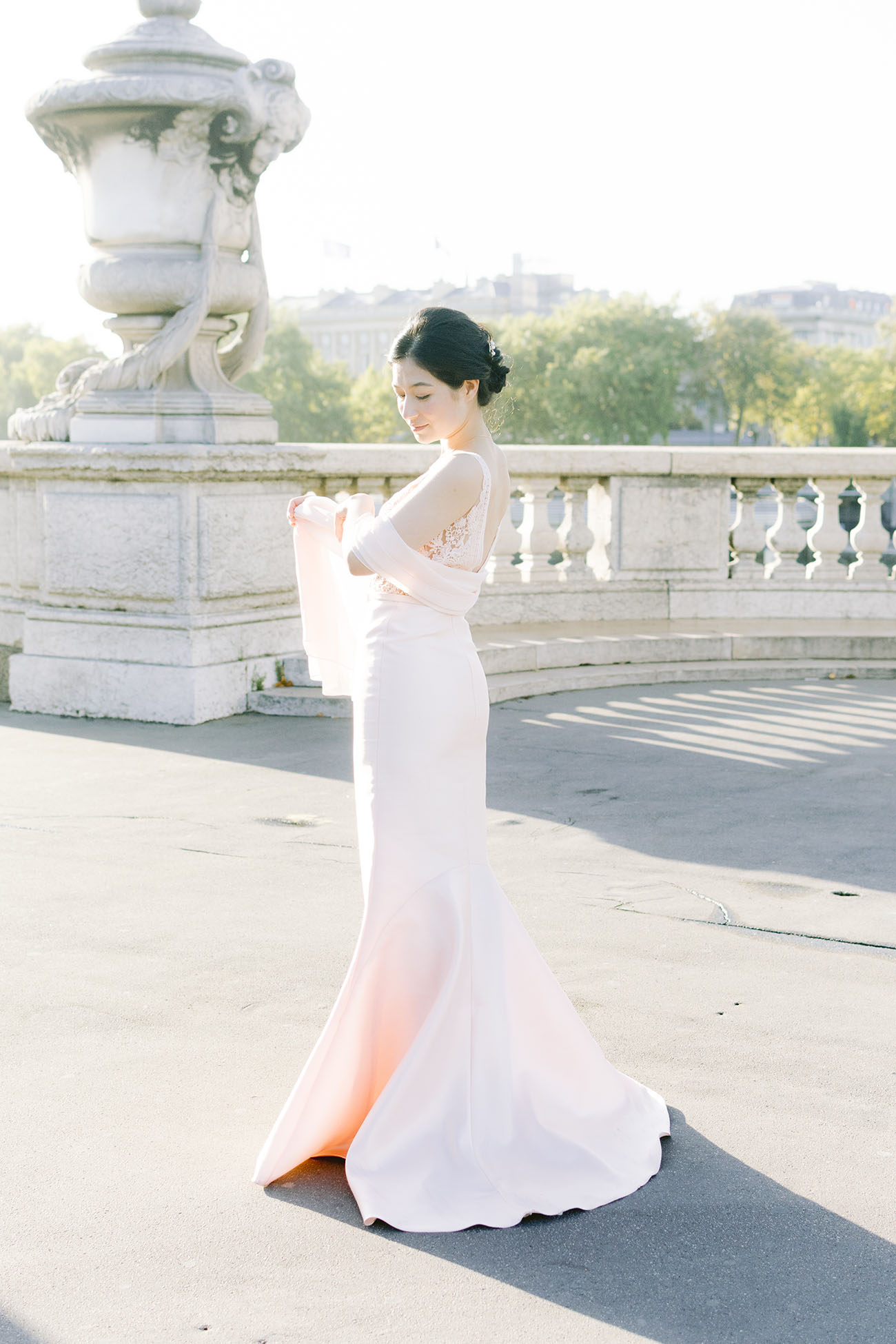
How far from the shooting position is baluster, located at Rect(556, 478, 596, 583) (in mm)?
10609

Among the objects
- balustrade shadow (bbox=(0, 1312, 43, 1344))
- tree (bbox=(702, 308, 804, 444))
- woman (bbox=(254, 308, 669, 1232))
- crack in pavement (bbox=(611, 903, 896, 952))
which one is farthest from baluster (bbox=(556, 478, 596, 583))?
tree (bbox=(702, 308, 804, 444))

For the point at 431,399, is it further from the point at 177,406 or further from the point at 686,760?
the point at 177,406

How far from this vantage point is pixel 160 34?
8328 mm

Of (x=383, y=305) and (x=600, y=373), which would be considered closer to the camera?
(x=600, y=373)

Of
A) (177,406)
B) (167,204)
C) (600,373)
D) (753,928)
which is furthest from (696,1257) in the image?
(600,373)

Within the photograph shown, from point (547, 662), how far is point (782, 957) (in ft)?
16.7

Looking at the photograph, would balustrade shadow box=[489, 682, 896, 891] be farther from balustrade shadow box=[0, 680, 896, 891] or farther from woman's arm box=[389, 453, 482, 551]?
woman's arm box=[389, 453, 482, 551]

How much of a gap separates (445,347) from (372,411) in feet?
263

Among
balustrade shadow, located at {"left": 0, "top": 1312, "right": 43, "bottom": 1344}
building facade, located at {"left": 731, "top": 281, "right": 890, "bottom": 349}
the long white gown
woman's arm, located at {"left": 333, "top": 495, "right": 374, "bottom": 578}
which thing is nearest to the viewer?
balustrade shadow, located at {"left": 0, "top": 1312, "right": 43, "bottom": 1344}

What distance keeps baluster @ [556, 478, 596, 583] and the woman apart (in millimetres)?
7223

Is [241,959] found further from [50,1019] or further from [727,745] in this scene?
[727,745]

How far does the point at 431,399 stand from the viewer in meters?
3.31

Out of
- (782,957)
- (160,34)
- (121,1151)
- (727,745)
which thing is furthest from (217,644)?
(121,1151)

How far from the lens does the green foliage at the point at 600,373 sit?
2817 inches
